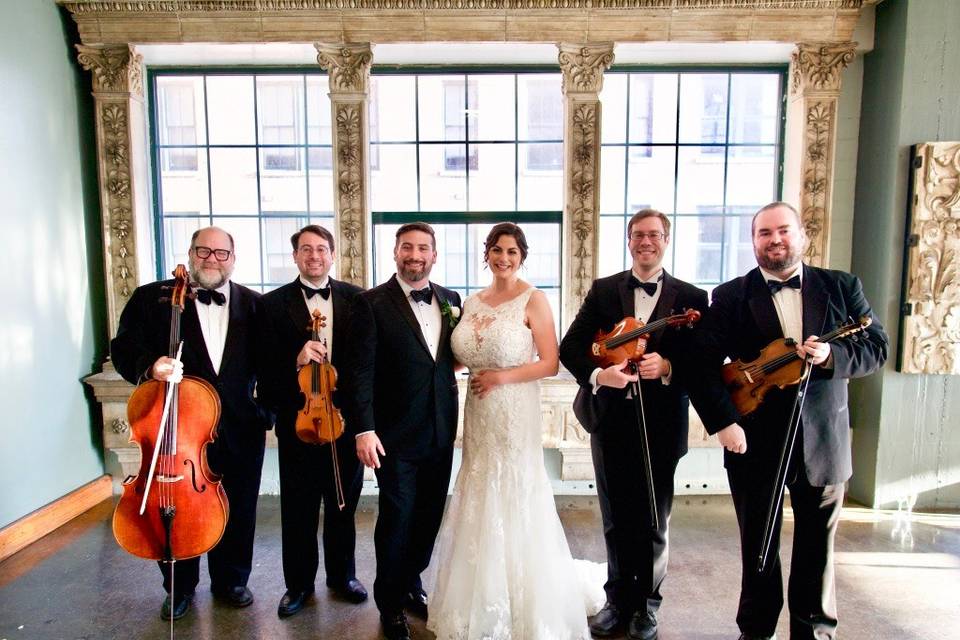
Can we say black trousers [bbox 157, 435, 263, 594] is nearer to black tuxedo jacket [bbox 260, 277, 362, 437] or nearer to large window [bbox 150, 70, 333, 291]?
black tuxedo jacket [bbox 260, 277, 362, 437]

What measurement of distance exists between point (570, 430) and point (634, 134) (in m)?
2.13

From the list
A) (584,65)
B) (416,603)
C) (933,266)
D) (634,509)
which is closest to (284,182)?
(584,65)

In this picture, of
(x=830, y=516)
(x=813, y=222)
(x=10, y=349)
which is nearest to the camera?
(x=830, y=516)

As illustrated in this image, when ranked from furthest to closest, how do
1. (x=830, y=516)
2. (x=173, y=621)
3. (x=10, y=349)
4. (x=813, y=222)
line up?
(x=813, y=222), (x=10, y=349), (x=173, y=621), (x=830, y=516)

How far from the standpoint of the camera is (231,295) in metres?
2.75

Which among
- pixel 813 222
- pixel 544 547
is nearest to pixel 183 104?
pixel 544 547

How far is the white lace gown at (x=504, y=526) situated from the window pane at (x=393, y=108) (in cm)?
228

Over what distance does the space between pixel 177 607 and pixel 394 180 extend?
2.90 meters

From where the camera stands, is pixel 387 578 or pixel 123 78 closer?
pixel 387 578

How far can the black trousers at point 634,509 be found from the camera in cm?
246

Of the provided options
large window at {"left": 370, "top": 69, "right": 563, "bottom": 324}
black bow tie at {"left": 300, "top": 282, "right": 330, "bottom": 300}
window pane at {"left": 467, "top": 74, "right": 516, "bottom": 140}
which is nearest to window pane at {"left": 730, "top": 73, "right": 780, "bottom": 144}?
large window at {"left": 370, "top": 69, "right": 563, "bottom": 324}

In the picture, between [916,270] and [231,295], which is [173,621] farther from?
[916,270]

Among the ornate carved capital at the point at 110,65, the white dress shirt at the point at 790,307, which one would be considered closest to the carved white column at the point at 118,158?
the ornate carved capital at the point at 110,65

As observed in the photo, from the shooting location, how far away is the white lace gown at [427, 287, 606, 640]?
2385 millimetres
